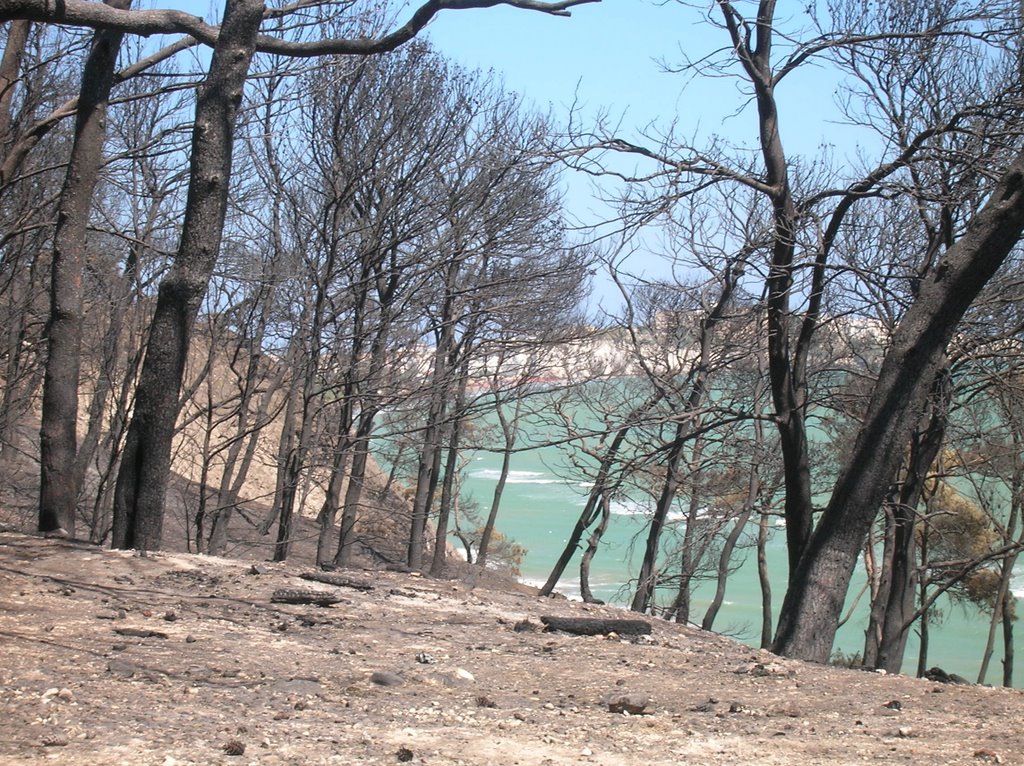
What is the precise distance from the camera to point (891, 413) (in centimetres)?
673

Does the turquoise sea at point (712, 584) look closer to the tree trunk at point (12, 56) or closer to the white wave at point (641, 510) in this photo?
the white wave at point (641, 510)

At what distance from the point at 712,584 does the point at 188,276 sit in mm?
39993

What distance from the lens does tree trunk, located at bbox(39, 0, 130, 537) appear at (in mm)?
8242

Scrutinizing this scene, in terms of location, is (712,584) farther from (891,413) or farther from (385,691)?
(385,691)

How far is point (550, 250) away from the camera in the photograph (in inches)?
667

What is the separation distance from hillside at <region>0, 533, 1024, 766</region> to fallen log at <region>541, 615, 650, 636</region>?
94 millimetres

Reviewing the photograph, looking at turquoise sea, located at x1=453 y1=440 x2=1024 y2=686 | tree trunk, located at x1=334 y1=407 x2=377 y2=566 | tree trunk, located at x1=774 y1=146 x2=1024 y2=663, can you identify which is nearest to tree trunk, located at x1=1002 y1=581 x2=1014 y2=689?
turquoise sea, located at x1=453 y1=440 x2=1024 y2=686

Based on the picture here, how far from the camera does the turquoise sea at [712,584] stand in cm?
2955

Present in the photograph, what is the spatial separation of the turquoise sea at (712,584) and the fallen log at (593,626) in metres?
9.47

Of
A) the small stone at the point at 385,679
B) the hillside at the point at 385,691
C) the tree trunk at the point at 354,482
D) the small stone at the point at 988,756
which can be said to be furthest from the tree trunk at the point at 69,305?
the small stone at the point at 988,756

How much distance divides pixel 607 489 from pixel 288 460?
20.4 feet

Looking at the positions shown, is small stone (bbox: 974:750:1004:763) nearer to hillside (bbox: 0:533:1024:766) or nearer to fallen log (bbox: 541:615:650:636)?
hillside (bbox: 0:533:1024:766)

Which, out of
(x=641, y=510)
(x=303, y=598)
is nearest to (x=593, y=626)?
(x=303, y=598)

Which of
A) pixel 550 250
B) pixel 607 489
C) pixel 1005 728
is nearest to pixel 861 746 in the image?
pixel 1005 728
